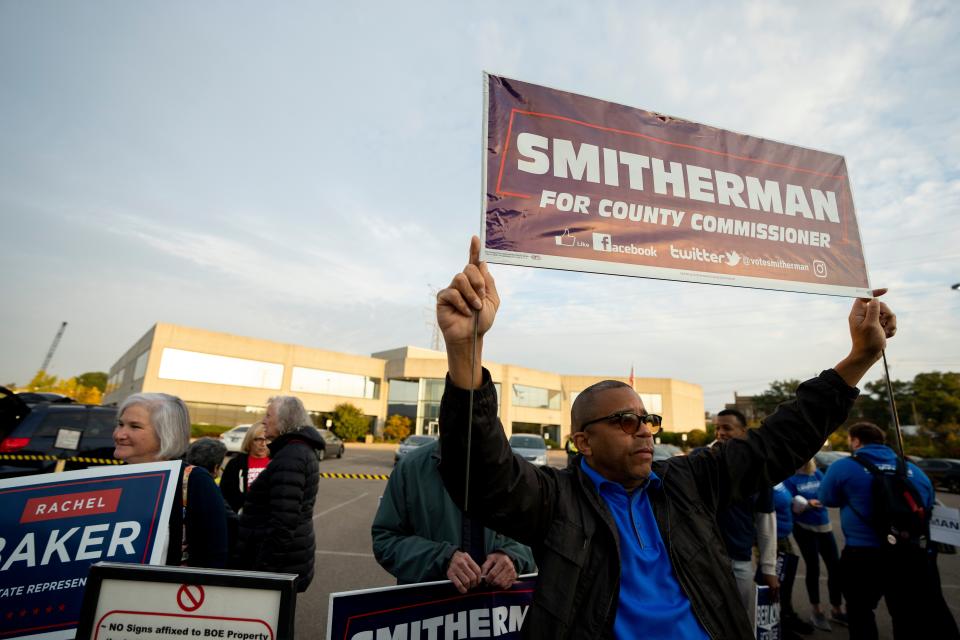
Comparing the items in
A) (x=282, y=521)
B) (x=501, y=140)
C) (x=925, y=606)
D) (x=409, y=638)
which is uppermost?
(x=501, y=140)

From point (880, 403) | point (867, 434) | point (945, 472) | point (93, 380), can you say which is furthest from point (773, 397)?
point (93, 380)

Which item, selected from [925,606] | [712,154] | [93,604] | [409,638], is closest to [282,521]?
[409,638]

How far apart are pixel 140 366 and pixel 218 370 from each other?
31.6 ft

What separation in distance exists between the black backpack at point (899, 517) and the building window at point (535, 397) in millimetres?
45905

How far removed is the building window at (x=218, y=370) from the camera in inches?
1526

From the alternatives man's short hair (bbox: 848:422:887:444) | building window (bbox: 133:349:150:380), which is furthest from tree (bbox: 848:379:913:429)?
building window (bbox: 133:349:150:380)

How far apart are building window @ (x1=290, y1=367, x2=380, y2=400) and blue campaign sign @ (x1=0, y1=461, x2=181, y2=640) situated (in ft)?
148

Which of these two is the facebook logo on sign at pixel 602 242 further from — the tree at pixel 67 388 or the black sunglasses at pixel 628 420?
the tree at pixel 67 388

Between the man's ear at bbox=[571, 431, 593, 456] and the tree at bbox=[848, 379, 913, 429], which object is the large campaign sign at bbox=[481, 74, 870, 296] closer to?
the man's ear at bbox=[571, 431, 593, 456]

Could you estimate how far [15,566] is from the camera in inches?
76.2

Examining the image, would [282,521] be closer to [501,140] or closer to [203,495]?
[203,495]

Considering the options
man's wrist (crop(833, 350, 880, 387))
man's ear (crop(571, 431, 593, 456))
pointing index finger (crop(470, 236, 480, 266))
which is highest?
pointing index finger (crop(470, 236, 480, 266))

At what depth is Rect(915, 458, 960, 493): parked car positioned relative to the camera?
18391mm

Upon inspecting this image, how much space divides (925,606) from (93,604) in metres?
4.64
